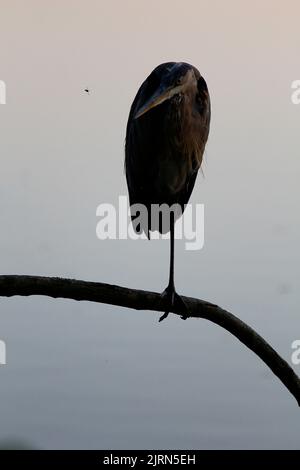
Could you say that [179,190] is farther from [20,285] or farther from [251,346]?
[20,285]

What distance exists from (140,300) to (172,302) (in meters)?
0.50

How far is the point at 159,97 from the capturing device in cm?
285

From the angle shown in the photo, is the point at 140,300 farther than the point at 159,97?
No

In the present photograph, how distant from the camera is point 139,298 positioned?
2137 mm

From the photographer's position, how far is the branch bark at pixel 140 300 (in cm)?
180

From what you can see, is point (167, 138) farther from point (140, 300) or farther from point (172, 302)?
point (140, 300)

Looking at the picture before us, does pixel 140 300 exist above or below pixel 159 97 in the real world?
below

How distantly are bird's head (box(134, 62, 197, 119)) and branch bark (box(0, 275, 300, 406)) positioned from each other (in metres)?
0.77

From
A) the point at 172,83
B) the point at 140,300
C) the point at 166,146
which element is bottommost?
the point at 140,300

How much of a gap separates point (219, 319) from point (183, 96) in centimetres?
104

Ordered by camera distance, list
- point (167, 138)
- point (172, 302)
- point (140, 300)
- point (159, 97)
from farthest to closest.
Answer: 1. point (167, 138)
2. point (159, 97)
3. point (172, 302)
4. point (140, 300)

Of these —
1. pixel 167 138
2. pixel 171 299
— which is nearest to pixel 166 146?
pixel 167 138

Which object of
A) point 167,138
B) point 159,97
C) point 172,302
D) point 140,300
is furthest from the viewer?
point 167,138

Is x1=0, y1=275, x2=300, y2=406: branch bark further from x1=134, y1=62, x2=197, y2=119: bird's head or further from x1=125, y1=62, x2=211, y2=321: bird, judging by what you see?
x1=134, y1=62, x2=197, y2=119: bird's head
